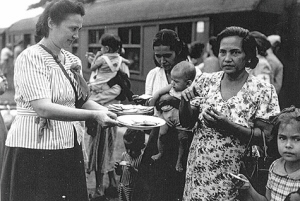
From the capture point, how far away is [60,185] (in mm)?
2658

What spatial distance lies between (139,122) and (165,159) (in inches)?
27.9

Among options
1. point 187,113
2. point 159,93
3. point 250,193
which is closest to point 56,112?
point 187,113

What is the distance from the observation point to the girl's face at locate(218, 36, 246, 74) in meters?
2.58

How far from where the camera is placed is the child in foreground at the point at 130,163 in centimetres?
369

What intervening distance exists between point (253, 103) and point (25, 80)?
149 cm

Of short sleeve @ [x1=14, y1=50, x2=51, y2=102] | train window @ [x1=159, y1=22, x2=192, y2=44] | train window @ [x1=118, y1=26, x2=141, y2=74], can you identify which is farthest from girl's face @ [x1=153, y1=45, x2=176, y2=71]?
train window @ [x1=118, y1=26, x2=141, y2=74]

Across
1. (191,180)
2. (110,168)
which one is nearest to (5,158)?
(191,180)

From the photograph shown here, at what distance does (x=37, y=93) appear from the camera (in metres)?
2.42

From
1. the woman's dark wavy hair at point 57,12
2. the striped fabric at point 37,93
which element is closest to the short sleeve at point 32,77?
the striped fabric at point 37,93

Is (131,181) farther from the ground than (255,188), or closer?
closer

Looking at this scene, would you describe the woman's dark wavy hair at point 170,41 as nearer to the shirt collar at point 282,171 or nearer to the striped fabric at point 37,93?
the striped fabric at point 37,93

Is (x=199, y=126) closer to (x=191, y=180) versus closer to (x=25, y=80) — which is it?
(x=191, y=180)

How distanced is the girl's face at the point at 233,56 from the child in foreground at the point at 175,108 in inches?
23.1

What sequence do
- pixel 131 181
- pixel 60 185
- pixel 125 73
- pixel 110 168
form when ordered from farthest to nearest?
pixel 125 73 → pixel 110 168 → pixel 131 181 → pixel 60 185
